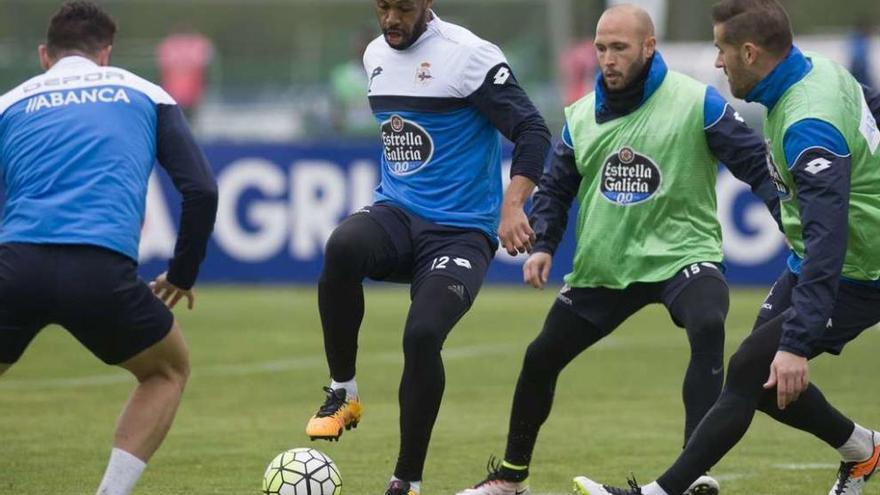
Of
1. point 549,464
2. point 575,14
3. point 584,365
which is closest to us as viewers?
point 549,464

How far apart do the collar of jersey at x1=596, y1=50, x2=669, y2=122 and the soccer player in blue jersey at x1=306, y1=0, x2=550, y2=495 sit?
33 cm

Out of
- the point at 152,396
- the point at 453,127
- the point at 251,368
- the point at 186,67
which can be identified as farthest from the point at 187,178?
the point at 186,67

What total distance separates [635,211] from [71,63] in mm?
2915

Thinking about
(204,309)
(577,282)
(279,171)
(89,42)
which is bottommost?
(204,309)

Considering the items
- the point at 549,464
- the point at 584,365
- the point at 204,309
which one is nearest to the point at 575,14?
the point at 204,309

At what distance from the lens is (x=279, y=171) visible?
69.5 feet

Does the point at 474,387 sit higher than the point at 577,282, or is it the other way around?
the point at 577,282

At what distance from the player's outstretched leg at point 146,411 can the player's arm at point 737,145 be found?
9.49 ft

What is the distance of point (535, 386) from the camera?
8.44m

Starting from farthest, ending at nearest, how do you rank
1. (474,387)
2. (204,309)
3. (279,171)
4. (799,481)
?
(279,171), (204,309), (474,387), (799,481)

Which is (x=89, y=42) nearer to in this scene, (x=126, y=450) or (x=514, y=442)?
(x=126, y=450)

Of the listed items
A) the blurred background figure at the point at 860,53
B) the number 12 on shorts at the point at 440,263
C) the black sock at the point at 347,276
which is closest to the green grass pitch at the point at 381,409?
the black sock at the point at 347,276

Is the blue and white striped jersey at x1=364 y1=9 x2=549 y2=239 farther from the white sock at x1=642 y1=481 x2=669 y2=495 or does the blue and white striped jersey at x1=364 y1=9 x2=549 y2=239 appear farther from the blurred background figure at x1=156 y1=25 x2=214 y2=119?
the blurred background figure at x1=156 y1=25 x2=214 y2=119

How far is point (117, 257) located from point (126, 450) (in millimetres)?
806
